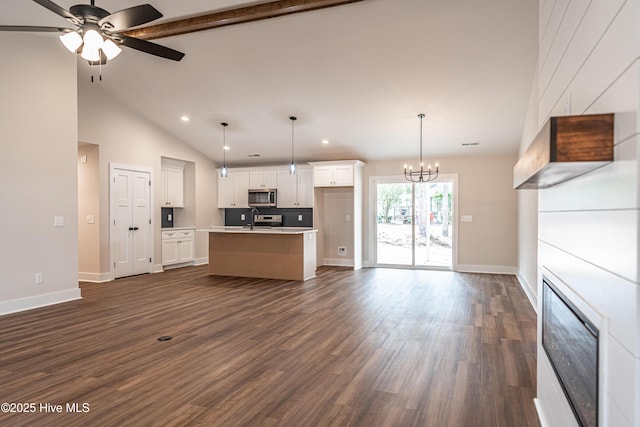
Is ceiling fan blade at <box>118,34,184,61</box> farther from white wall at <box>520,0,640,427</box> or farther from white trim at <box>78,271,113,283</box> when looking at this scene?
white trim at <box>78,271,113,283</box>

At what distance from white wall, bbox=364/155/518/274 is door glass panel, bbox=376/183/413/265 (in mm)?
1022

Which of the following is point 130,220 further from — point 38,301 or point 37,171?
point 38,301

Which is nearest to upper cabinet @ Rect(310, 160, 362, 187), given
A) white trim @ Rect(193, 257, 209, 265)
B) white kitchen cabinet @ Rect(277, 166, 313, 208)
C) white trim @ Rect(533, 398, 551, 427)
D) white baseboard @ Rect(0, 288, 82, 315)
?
white kitchen cabinet @ Rect(277, 166, 313, 208)

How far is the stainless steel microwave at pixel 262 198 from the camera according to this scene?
9.16m

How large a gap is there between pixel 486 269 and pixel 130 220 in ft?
23.5

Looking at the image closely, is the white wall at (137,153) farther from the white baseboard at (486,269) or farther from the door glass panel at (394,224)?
the white baseboard at (486,269)

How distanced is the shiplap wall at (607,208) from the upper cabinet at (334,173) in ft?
20.9

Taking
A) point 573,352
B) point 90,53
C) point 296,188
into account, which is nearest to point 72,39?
point 90,53

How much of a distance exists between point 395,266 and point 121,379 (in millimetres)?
6606

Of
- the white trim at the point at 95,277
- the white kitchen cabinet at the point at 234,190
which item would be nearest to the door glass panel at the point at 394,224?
the white kitchen cabinet at the point at 234,190

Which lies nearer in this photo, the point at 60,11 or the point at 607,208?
the point at 607,208

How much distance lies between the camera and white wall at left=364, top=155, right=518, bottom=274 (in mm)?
7777

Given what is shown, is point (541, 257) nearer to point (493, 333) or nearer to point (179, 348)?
point (493, 333)

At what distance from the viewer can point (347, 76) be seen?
5.43 m
